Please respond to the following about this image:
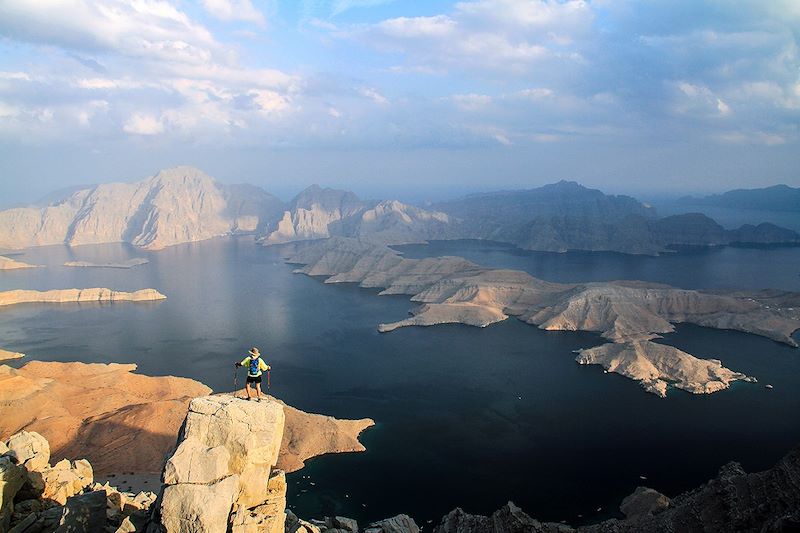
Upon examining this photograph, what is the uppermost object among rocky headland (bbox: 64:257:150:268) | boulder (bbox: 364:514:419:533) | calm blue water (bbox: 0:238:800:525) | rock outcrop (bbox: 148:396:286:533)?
rock outcrop (bbox: 148:396:286:533)

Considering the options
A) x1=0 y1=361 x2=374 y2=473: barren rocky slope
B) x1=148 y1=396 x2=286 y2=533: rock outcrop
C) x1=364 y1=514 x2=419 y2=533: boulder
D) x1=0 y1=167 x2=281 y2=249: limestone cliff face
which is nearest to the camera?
x1=148 y1=396 x2=286 y2=533: rock outcrop

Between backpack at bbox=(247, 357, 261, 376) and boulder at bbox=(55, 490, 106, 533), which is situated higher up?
backpack at bbox=(247, 357, 261, 376)

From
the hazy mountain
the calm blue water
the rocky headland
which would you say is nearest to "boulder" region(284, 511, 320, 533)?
the calm blue water

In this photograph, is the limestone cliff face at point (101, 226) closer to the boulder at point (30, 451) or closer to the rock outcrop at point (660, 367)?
the rock outcrop at point (660, 367)

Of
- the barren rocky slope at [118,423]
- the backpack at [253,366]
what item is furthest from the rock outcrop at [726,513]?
the barren rocky slope at [118,423]

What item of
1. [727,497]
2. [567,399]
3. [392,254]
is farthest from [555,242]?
[727,497]

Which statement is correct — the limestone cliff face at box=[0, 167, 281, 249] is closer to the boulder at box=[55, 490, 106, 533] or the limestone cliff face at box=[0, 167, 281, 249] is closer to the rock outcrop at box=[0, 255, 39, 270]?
the rock outcrop at box=[0, 255, 39, 270]

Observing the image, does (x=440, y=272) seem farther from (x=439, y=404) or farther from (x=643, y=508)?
(x=643, y=508)
